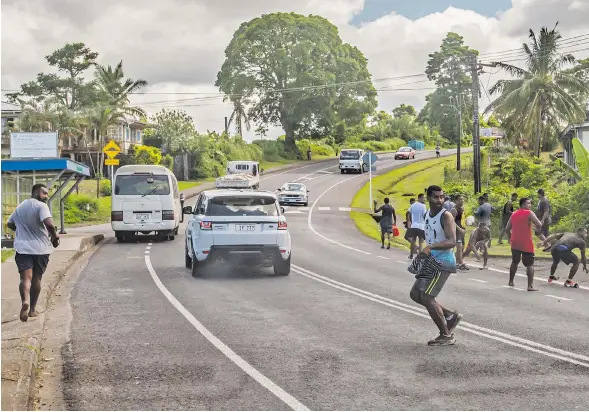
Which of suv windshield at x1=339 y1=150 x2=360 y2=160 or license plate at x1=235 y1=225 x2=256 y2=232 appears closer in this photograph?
license plate at x1=235 y1=225 x2=256 y2=232

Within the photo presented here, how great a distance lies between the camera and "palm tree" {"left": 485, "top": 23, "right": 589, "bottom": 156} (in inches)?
2175

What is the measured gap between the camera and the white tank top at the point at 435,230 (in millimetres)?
9945

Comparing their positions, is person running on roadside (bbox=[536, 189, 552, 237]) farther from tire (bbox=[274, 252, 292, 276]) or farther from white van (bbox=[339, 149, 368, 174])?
white van (bbox=[339, 149, 368, 174])

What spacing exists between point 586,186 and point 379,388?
23.0 meters

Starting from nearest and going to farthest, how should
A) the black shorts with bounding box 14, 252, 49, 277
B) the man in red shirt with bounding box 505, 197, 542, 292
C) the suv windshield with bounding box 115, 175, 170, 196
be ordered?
the black shorts with bounding box 14, 252, 49, 277 < the man in red shirt with bounding box 505, 197, 542, 292 < the suv windshield with bounding box 115, 175, 170, 196

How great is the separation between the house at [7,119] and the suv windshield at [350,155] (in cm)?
2702

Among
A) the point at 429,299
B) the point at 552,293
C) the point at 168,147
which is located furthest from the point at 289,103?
the point at 429,299

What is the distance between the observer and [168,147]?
69.9 meters

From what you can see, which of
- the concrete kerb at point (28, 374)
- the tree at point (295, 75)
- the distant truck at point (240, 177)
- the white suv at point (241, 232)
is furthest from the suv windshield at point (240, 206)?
the tree at point (295, 75)

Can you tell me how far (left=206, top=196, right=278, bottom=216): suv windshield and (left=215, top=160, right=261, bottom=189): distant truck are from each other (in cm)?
3007

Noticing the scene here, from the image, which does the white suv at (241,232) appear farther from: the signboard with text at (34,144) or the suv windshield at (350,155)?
the suv windshield at (350,155)

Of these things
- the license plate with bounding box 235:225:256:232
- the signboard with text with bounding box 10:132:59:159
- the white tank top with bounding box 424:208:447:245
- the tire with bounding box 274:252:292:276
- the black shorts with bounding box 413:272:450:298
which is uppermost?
the signboard with text with bounding box 10:132:59:159

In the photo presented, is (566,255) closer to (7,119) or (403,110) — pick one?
(7,119)

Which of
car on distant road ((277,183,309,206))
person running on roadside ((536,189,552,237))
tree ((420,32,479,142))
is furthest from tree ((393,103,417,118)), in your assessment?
person running on roadside ((536,189,552,237))
